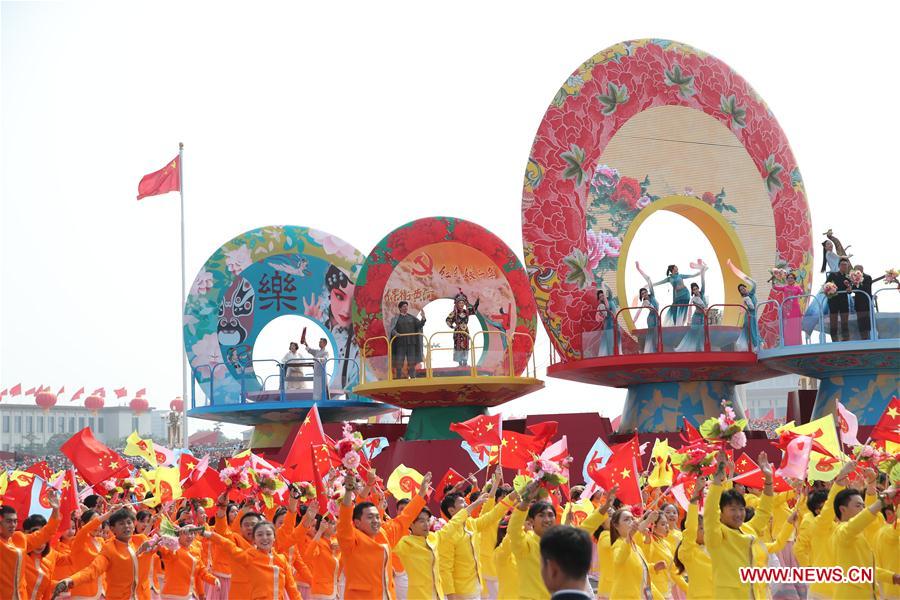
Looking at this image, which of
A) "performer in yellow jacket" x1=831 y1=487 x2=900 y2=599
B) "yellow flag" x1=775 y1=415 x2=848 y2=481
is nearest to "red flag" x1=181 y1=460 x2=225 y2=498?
"yellow flag" x1=775 y1=415 x2=848 y2=481

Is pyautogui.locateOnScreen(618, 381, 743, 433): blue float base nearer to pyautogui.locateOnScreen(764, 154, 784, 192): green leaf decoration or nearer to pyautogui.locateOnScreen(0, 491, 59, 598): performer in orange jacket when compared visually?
pyautogui.locateOnScreen(764, 154, 784, 192): green leaf decoration

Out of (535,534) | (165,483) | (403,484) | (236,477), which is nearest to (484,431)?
(403,484)

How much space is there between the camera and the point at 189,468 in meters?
18.7

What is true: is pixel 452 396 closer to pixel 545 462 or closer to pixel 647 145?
pixel 647 145

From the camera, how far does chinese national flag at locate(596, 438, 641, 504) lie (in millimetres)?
14000

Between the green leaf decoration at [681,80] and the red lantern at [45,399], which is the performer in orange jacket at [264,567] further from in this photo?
the red lantern at [45,399]

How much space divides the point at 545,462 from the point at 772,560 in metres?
4.58

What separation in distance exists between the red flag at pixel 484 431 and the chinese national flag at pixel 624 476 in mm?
3457

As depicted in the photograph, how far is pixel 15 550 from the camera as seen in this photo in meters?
12.0

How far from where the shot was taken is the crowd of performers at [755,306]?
21.7m

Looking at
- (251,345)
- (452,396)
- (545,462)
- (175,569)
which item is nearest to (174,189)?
(251,345)

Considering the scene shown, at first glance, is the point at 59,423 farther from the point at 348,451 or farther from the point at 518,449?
the point at 348,451

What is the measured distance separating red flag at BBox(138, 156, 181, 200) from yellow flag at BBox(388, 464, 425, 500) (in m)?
20.2

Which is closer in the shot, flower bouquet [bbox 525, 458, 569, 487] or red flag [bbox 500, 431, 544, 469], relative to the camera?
flower bouquet [bbox 525, 458, 569, 487]
